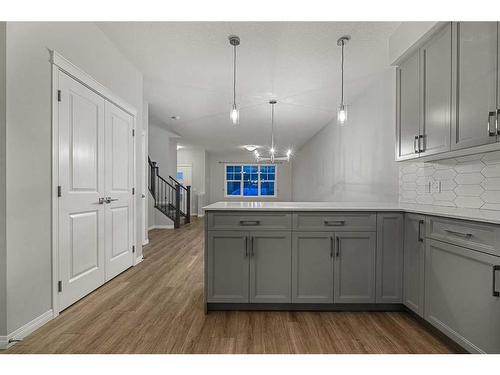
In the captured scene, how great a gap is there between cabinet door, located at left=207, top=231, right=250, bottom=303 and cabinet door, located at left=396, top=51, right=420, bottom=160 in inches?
66.9

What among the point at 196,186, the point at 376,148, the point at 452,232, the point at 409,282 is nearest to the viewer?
the point at 452,232

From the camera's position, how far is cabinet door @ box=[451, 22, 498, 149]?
5.33ft

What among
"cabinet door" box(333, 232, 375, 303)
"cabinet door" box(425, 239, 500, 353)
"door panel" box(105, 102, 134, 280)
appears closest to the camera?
"cabinet door" box(425, 239, 500, 353)

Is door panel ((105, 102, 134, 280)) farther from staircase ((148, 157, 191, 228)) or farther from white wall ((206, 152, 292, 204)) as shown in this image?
white wall ((206, 152, 292, 204))

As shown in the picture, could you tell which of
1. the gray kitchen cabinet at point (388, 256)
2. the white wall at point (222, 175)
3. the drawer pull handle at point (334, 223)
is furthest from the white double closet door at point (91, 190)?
the white wall at point (222, 175)

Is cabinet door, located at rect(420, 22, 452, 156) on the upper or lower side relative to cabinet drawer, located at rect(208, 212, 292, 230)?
upper

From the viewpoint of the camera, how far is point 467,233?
1.63 m

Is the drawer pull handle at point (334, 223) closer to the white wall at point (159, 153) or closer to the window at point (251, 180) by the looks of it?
the white wall at point (159, 153)

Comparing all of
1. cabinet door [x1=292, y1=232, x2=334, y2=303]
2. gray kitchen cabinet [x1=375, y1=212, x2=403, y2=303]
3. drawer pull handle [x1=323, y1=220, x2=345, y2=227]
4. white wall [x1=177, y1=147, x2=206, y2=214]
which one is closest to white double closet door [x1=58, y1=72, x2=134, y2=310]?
cabinet door [x1=292, y1=232, x2=334, y2=303]
